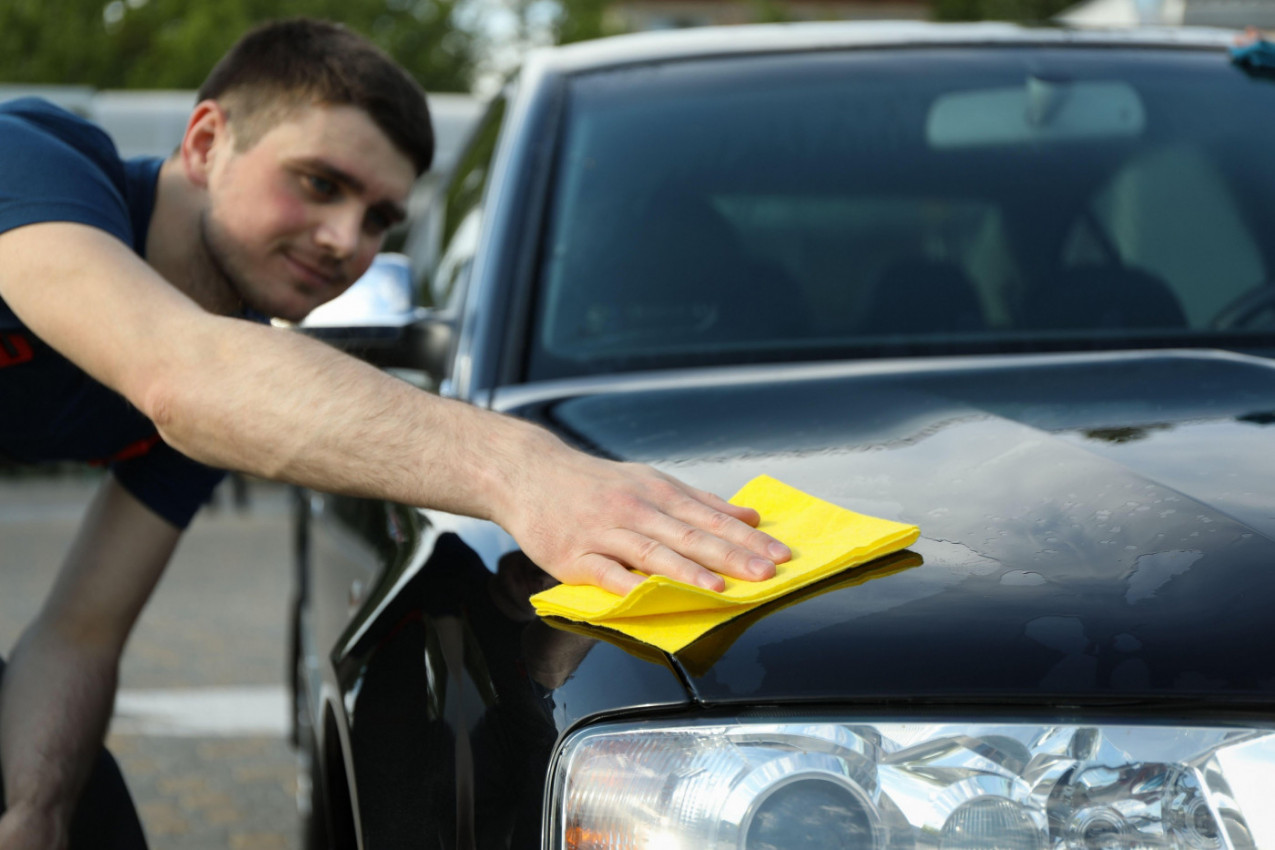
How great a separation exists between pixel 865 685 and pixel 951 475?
40 cm

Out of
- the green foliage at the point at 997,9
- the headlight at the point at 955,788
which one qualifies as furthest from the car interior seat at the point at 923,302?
the green foliage at the point at 997,9

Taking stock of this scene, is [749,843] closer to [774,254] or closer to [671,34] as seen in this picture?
[774,254]

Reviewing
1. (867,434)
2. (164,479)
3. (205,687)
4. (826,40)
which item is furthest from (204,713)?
(867,434)

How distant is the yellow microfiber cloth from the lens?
3.72 ft

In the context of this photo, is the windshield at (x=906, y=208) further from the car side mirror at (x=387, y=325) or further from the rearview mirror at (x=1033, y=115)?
the car side mirror at (x=387, y=325)

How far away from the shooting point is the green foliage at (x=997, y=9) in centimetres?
4138

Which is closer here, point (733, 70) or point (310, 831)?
point (733, 70)

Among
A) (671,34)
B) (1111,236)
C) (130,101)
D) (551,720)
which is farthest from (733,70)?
(130,101)

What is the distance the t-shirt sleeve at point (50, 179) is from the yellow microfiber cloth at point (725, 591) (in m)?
0.81

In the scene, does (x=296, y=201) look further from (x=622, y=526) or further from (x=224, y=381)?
(x=622, y=526)

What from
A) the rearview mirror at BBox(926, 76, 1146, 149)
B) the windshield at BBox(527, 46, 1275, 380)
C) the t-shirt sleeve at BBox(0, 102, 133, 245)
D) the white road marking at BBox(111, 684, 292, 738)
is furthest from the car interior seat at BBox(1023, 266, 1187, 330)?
the white road marking at BBox(111, 684, 292, 738)

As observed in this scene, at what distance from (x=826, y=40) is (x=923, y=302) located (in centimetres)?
67

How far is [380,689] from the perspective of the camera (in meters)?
1.47

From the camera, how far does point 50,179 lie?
1.66 meters
